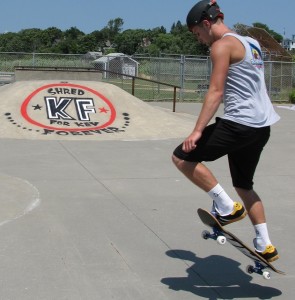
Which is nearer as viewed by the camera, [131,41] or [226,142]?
[226,142]

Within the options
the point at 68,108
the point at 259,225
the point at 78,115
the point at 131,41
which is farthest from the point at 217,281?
the point at 131,41

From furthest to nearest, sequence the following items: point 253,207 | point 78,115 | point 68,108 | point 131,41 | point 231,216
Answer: point 131,41 < point 68,108 < point 78,115 < point 253,207 < point 231,216

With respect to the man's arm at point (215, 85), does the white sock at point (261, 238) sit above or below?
below

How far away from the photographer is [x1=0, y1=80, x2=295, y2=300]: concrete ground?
4191mm

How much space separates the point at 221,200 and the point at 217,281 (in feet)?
2.28

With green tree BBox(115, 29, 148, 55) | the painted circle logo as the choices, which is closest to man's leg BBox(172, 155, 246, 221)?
the painted circle logo

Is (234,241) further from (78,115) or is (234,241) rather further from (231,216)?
(78,115)

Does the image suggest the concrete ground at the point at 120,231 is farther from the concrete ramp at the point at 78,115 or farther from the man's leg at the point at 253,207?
the concrete ramp at the point at 78,115

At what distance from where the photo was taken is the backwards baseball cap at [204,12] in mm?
3943

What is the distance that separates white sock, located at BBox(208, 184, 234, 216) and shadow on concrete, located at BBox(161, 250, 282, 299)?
0.58 meters

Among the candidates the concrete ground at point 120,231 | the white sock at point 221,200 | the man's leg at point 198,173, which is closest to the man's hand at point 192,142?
the man's leg at point 198,173

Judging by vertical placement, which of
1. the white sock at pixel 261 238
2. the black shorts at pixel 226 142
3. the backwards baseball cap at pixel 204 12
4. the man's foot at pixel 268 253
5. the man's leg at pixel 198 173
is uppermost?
the backwards baseball cap at pixel 204 12

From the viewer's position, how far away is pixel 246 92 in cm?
402

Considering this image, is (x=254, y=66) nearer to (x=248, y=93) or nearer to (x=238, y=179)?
(x=248, y=93)
